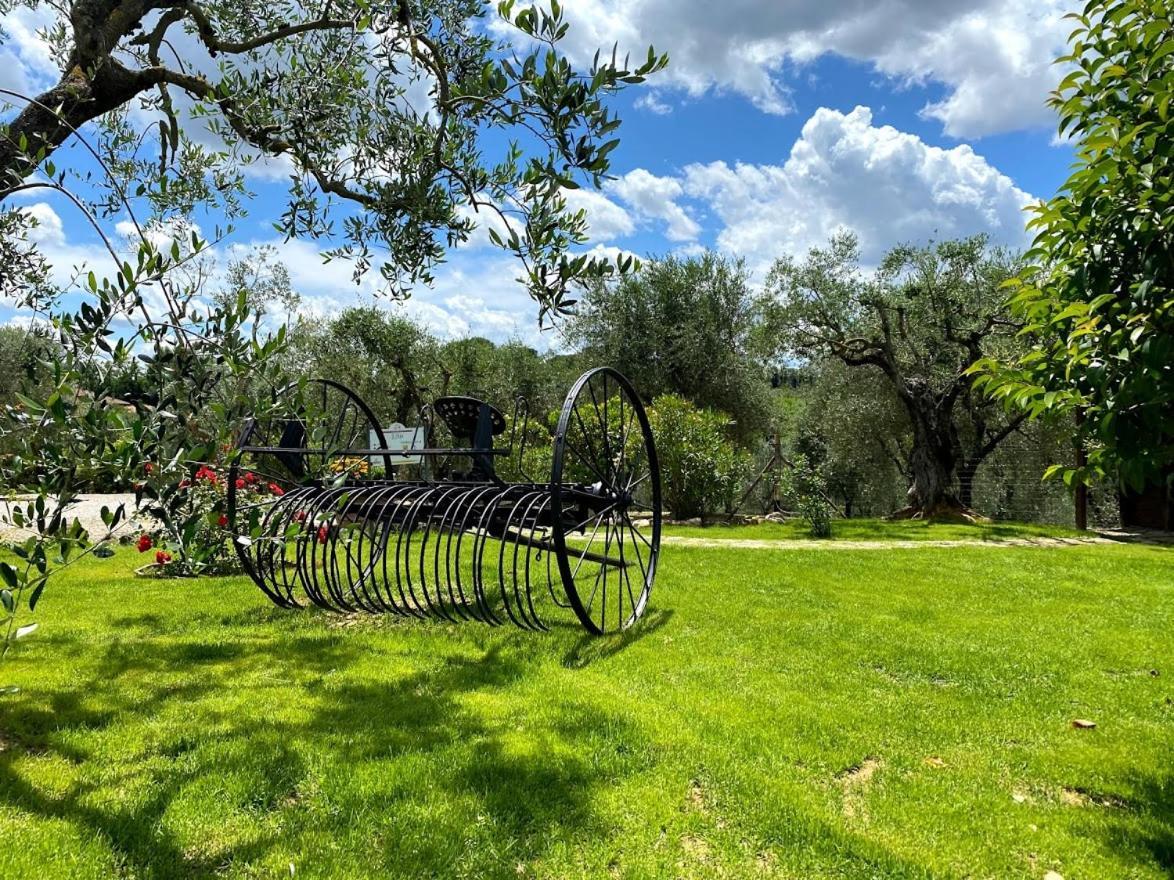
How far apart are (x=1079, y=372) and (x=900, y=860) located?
6.49 ft

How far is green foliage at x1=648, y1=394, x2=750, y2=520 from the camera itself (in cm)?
1456

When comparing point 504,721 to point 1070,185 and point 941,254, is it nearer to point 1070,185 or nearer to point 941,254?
point 1070,185

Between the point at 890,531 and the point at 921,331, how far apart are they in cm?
684

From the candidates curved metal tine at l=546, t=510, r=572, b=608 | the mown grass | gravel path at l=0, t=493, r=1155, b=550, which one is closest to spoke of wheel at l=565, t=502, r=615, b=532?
curved metal tine at l=546, t=510, r=572, b=608

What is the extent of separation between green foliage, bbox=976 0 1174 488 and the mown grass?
986 cm

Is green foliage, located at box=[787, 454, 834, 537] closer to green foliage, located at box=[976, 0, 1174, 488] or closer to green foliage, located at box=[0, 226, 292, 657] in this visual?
green foliage, located at box=[976, 0, 1174, 488]

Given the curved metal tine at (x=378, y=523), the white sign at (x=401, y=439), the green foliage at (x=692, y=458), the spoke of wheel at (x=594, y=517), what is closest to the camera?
the curved metal tine at (x=378, y=523)

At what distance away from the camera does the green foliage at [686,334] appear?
20.7 m

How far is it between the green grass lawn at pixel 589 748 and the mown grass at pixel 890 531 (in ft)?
21.2

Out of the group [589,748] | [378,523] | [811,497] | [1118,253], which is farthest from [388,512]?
[811,497]

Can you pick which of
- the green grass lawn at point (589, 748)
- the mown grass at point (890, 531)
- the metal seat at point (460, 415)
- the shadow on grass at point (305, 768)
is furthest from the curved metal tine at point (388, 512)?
the mown grass at point (890, 531)

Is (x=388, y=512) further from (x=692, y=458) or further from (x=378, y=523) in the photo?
(x=692, y=458)

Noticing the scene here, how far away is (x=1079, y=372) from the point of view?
8.76 ft

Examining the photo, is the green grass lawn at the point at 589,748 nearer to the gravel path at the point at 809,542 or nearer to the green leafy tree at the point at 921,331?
the gravel path at the point at 809,542
